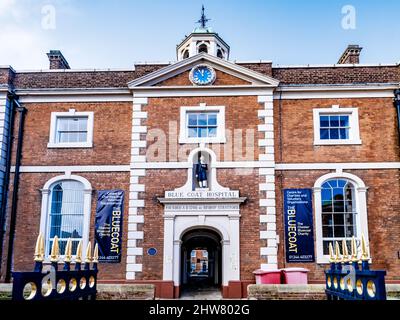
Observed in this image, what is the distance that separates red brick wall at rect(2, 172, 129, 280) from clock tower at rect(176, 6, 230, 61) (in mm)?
8448

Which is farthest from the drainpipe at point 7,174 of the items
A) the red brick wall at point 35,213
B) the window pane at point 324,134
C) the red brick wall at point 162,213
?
the window pane at point 324,134

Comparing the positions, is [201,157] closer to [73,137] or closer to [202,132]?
[202,132]

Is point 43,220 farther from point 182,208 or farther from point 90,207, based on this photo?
point 182,208

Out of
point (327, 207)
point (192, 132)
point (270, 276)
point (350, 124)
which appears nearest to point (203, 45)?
point (192, 132)

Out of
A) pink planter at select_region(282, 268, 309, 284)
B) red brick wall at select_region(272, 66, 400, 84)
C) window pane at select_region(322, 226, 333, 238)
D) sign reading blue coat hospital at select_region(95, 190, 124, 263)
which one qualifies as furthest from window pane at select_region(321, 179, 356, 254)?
sign reading blue coat hospital at select_region(95, 190, 124, 263)

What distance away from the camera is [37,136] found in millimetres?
18078

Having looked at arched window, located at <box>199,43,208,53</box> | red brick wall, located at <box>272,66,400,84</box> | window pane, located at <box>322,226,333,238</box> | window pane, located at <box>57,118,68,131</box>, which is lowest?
window pane, located at <box>322,226,333,238</box>

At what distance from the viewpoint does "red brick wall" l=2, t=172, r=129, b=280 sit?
16.7 meters

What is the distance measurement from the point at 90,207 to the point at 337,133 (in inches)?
401

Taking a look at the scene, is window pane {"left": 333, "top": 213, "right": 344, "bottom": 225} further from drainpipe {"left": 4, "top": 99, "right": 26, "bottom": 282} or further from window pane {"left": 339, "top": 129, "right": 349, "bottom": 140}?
drainpipe {"left": 4, "top": 99, "right": 26, "bottom": 282}

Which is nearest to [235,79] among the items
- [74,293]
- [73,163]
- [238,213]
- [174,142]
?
[174,142]

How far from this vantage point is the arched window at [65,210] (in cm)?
1722

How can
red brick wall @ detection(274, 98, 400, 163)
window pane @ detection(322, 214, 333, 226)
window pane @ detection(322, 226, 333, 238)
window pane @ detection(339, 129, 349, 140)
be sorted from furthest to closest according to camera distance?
window pane @ detection(339, 129, 349, 140) < red brick wall @ detection(274, 98, 400, 163) < window pane @ detection(322, 214, 333, 226) < window pane @ detection(322, 226, 333, 238)

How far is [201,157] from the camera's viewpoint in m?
17.5
